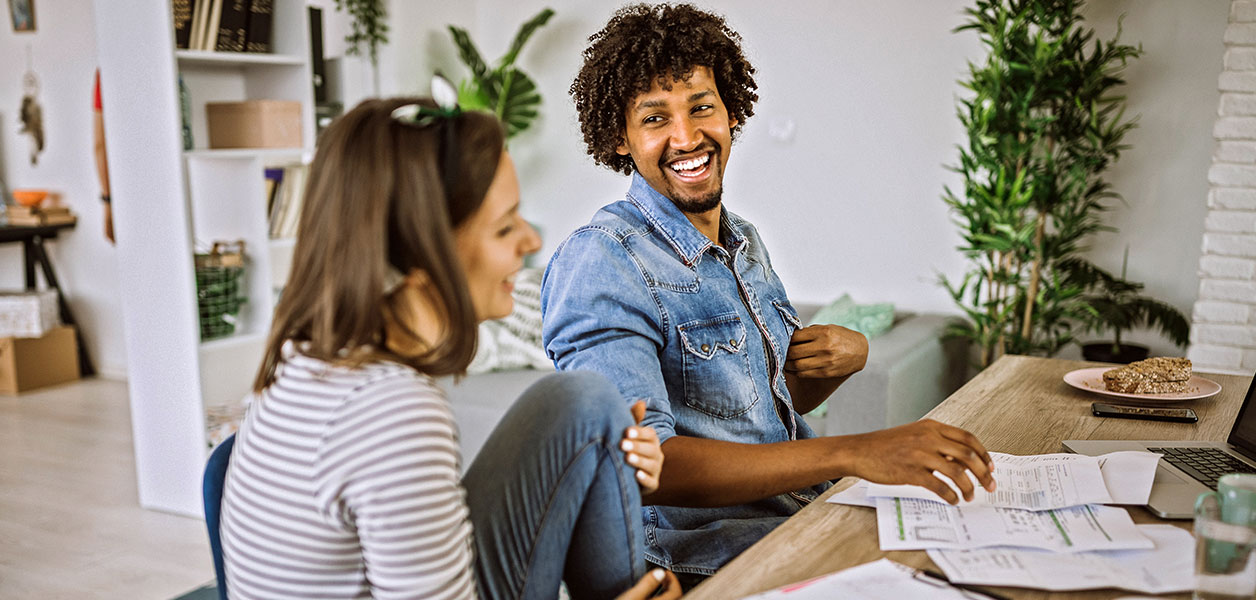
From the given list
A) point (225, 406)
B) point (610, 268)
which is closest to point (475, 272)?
point (610, 268)

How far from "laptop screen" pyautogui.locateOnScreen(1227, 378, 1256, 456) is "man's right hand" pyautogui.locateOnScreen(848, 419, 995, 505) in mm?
482

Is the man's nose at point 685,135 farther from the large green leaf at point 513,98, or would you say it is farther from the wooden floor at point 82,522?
the large green leaf at point 513,98

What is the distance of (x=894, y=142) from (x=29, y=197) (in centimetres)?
437

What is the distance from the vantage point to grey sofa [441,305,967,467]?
278 cm

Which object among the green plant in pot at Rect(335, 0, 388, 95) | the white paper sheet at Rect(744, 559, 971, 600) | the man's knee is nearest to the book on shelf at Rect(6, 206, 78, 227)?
the green plant in pot at Rect(335, 0, 388, 95)

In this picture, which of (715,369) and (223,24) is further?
(223,24)

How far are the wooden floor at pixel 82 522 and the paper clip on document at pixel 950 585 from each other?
7.40ft

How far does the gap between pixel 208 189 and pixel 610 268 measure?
2440mm

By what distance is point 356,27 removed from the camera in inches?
170

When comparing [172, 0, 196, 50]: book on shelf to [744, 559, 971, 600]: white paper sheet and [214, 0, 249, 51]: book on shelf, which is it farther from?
[744, 559, 971, 600]: white paper sheet

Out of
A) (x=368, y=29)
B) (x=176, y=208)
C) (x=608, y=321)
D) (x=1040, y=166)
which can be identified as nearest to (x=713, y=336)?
(x=608, y=321)

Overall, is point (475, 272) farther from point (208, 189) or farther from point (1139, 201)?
point (1139, 201)

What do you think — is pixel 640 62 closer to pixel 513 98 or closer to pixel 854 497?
pixel 854 497

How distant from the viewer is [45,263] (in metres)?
5.11
